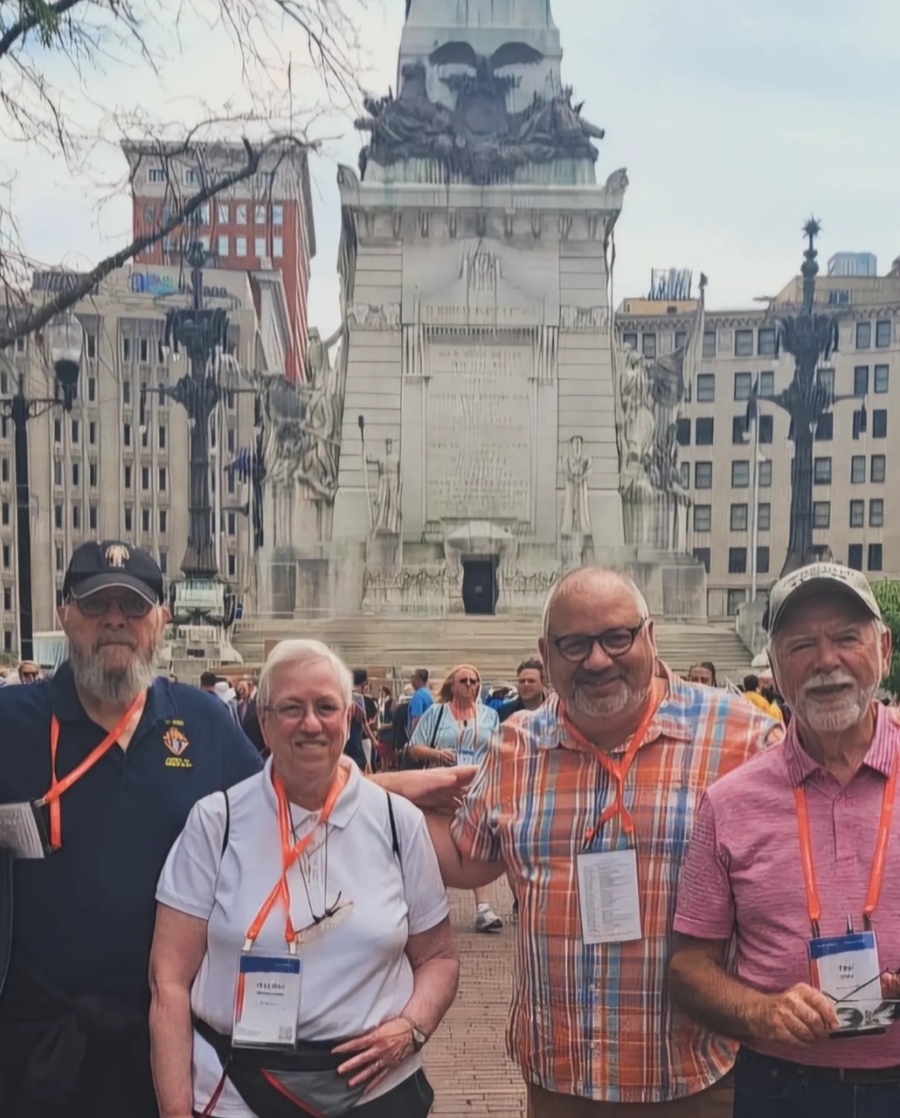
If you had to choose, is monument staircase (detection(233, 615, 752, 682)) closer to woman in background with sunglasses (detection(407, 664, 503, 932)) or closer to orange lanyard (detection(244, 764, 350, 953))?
woman in background with sunglasses (detection(407, 664, 503, 932))

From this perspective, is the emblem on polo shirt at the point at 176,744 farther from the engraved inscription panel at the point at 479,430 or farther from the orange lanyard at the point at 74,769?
the engraved inscription panel at the point at 479,430

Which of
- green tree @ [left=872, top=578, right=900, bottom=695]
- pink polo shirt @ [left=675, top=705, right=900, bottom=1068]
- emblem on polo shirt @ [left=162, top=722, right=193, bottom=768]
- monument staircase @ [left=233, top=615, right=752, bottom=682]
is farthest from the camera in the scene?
green tree @ [left=872, top=578, right=900, bottom=695]

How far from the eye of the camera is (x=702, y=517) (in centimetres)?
7356

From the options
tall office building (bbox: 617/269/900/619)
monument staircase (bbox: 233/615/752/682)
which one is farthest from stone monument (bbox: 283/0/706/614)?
tall office building (bbox: 617/269/900/619)

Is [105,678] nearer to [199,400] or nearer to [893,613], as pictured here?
[199,400]

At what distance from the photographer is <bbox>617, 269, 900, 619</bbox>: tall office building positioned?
234 feet

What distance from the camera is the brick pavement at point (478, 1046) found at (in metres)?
5.39

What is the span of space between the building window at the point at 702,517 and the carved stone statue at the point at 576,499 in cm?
3763

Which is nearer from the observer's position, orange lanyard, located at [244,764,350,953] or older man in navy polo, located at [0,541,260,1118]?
orange lanyard, located at [244,764,350,953]

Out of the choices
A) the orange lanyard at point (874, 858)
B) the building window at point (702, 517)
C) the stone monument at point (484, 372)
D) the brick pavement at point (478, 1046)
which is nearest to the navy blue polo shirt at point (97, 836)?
the orange lanyard at point (874, 858)

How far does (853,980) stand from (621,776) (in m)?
0.73

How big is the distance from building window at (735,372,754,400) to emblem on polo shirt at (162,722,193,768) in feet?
239

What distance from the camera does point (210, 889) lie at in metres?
2.96

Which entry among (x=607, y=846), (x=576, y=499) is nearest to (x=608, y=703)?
(x=607, y=846)
